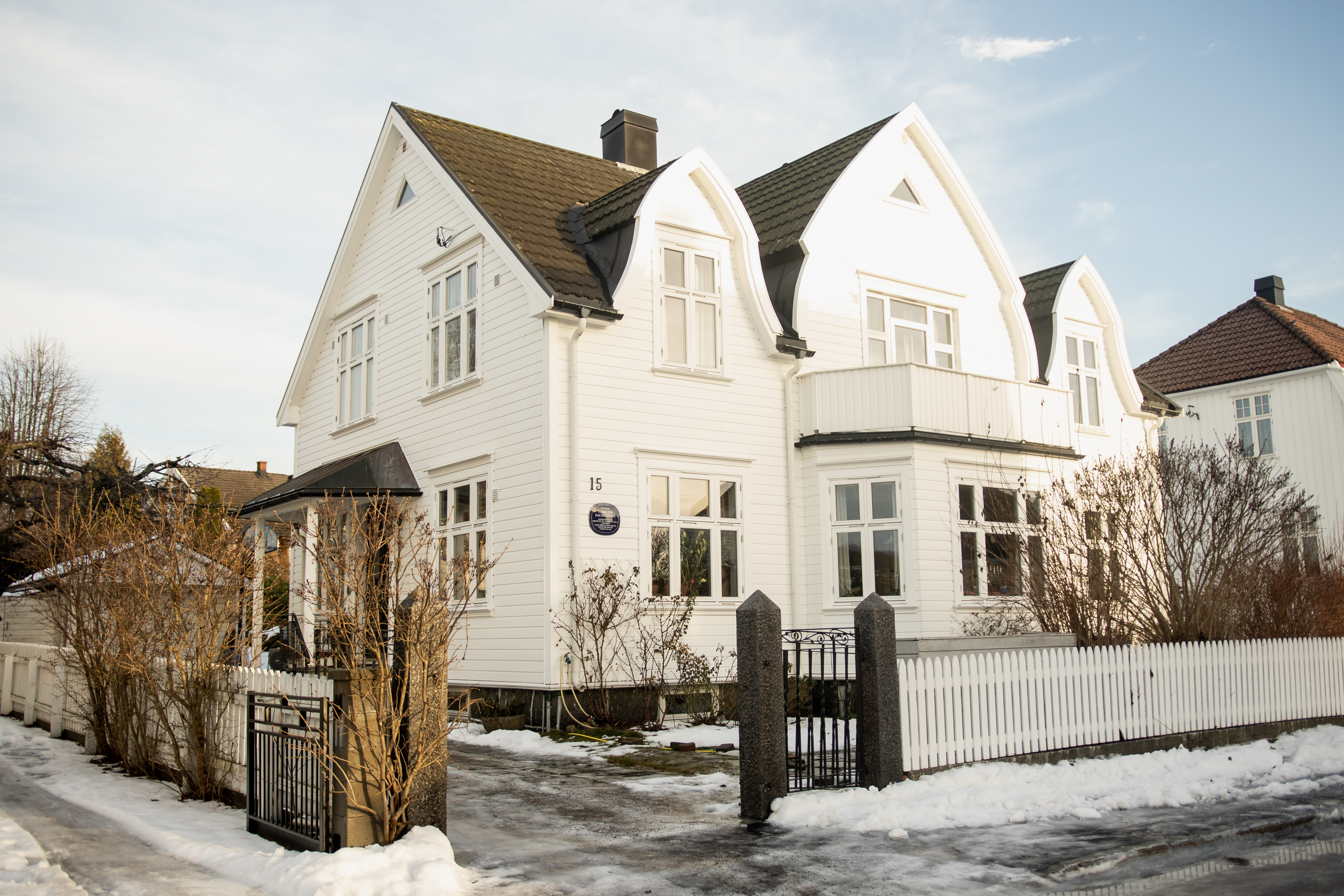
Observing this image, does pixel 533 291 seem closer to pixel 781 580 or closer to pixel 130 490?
pixel 781 580

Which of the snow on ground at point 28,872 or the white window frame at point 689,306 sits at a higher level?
the white window frame at point 689,306

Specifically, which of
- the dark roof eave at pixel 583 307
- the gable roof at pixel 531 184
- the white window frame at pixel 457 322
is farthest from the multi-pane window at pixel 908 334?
the white window frame at pixel 457 322

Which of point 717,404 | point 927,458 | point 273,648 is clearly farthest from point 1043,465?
point 273,648

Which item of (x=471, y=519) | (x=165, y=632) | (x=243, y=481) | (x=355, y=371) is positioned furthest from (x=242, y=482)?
(x=165, y=632)

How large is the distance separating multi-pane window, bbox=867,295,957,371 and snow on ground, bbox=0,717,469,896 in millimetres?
12447

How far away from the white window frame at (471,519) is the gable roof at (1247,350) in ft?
69.3

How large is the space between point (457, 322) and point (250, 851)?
416 inches

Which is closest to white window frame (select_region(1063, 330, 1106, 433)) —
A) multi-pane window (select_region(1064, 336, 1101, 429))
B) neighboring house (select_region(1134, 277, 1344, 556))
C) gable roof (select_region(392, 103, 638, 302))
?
multi-pane window (select_region(1064, 336, 1101, 429))

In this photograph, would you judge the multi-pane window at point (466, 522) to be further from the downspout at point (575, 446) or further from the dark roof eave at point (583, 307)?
the dark roof eave at point (583, 307)

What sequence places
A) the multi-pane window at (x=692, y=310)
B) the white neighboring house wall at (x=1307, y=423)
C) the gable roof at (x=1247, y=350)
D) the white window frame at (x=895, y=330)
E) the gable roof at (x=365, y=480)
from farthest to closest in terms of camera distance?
the gable roof at (x=1247, y=350) → the white neighboring house wall at (x=1307, y=423) → the white window frame at (x=895, y=330) → the gable roof at (x=365, y=480) → the multi-pane window at (x=692, y=310)

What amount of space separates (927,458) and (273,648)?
37.8ft

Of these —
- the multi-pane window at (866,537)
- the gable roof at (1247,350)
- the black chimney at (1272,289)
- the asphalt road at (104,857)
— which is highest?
the black chimney at (1272,289)

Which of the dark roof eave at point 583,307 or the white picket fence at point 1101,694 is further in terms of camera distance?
the dark roof eave at point 583,307

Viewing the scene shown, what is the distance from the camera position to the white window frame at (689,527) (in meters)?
Answer: 15.0
